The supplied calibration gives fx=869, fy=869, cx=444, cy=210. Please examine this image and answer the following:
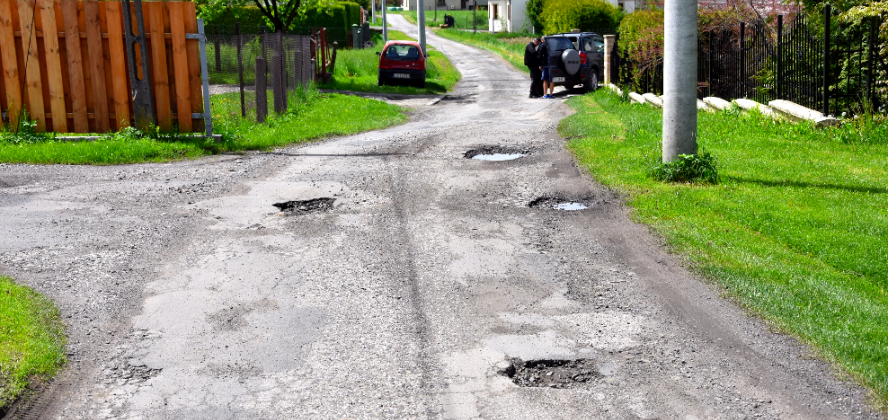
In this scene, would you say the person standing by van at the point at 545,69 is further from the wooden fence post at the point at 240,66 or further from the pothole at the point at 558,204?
the pothole at the point at 558,204

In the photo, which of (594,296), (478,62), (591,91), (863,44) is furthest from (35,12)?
(478,62)

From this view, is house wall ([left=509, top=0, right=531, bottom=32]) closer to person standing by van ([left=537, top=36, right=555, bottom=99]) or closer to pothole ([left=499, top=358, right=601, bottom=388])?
person standing by van ([left=537, top=36, right=555, bottom=99])

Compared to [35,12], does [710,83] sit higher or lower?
lower

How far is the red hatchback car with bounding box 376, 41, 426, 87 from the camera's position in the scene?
2722 centimetres

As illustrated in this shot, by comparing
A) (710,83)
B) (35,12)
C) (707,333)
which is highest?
(35,12)

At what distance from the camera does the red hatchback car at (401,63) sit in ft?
89.3

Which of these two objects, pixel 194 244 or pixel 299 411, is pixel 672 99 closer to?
pixel 194 244

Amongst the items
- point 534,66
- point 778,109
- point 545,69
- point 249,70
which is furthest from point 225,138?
point 534,66

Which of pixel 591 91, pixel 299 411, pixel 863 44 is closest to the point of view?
pixel 299 411

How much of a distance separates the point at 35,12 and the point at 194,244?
7107mm

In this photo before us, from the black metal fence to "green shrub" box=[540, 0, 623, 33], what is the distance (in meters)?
29.7

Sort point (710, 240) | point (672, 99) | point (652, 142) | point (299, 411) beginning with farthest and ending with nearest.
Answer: point (652, 142) → point (672, 99) → point (710, 240) → point (299, 411)

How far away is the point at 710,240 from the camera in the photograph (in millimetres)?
7656

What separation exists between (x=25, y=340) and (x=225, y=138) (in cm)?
848
